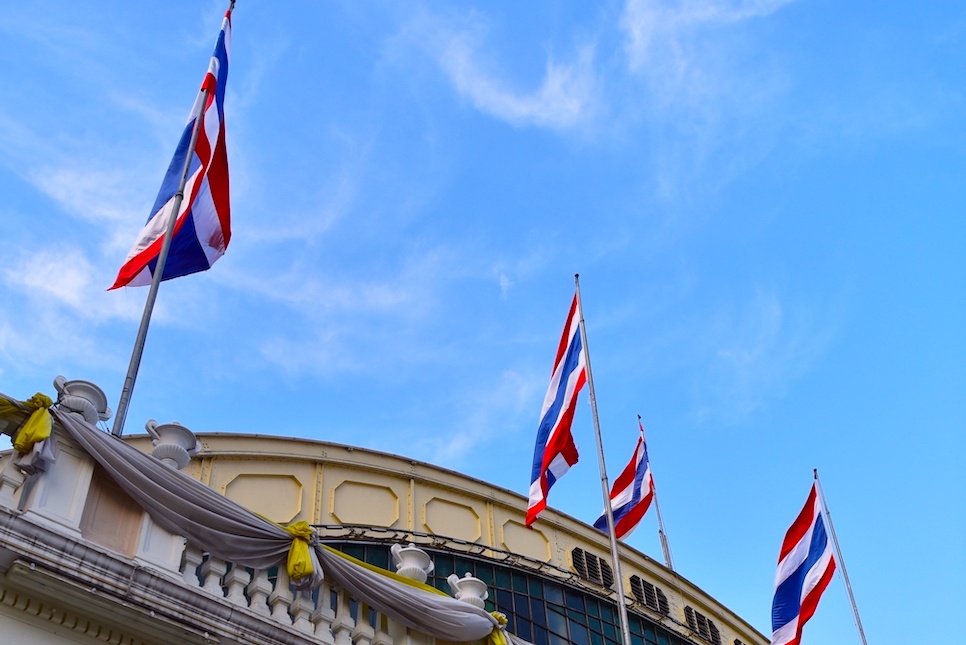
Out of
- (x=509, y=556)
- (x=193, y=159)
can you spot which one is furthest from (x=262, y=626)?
(x=509, y=556)

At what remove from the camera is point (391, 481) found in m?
22.8

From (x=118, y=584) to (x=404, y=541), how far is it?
13527 millimetres

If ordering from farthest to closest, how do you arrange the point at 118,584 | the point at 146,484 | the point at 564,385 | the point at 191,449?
the point at 564,385 → the point at 191,449 → the point at 146,484 → the point at 118,584

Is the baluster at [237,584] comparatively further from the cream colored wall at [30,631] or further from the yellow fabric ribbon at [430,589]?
the cream colored wall at [30,631]

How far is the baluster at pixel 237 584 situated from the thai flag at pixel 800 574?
38.4 feet

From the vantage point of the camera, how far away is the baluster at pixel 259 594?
9.08m

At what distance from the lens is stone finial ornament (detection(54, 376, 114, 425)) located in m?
8.76

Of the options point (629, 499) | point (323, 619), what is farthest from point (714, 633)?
point (323, 619)

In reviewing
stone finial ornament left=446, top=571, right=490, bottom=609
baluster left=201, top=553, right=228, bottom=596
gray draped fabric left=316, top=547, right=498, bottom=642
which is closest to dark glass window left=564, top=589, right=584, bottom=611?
stone finial ornament left=446, top=571, right=490, bottom=609

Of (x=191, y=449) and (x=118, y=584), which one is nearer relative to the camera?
(x=118, y=584)

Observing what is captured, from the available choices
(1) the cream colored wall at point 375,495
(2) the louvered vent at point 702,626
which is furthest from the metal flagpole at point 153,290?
(2) the louvered vent at point 702,626

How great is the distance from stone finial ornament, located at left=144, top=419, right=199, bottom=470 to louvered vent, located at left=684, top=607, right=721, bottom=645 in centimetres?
1925

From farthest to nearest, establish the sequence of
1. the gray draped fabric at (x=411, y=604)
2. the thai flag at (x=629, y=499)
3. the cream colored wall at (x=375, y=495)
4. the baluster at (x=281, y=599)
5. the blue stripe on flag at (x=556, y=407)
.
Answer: the cream colored wall at (x=375, y=495), the thai flag at (x=629, y=499), the blue stripe on flag at (x=556, y=407), the gray draped fabric at (x=411, y=604), the baluster at (x=281, y=599)

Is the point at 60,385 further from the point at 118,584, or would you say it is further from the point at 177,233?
the point at 177,233
